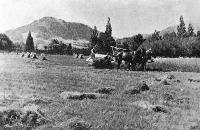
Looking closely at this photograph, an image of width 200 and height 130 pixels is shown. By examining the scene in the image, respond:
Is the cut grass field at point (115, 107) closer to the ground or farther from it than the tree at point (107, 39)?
closer to the ground

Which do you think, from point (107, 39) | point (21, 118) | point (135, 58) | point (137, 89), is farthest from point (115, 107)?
point (107, 39)

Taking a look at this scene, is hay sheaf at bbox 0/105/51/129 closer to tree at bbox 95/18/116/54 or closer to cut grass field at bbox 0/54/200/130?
cut grass field at bbox 0/54/200/130

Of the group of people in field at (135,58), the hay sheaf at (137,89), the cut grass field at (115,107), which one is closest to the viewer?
the cut grass field at (115,107)

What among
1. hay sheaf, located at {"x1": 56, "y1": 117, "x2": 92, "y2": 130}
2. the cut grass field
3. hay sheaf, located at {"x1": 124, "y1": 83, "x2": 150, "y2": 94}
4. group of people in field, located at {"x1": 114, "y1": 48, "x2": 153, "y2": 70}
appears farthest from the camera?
group of people in field, located at {"x1": 114, "y1": 48, "x2": 153, "y2": 70}

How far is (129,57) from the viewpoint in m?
54.4

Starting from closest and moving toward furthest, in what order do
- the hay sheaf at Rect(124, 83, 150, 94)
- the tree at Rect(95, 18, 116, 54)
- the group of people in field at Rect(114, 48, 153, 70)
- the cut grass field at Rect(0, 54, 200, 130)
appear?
1. the cut grass field at Rect(0, 54, 200, 130)
2. the hay sheaf at Rect(124, 83, 150, 94)
3. the group of people in field at Rect(114, 48, 153, 70)
4. the tree at Rect(95, 18, 116, 54)

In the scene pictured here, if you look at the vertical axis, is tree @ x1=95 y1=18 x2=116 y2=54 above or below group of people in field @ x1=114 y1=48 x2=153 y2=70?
above

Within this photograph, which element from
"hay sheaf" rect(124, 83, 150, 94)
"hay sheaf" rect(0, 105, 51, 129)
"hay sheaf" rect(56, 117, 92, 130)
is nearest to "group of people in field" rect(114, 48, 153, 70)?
"hay sheaf" rect(124, 83, 150, 94)

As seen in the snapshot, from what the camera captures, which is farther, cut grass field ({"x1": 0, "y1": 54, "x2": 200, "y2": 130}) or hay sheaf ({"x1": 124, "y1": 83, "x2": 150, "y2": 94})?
hay sheaf ({"x1": 124, "y1": 83, "x2": 150, "y2": 94})

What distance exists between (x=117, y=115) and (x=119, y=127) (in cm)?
228

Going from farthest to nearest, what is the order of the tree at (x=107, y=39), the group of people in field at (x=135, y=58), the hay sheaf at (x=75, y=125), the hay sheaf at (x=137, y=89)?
the tree at (x=107, y=39), the group of people in field at (x=135, y=58), the hay sheaf at (x=137, y=89), the hay sheaf at (x=75, y=125)

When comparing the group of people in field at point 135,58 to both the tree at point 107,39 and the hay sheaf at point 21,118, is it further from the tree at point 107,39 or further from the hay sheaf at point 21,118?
the tree at point 107,39

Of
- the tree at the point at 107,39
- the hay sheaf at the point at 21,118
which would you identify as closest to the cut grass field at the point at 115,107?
the hay sheaf at the point at 21,118

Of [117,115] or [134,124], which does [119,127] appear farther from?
[117,115]
